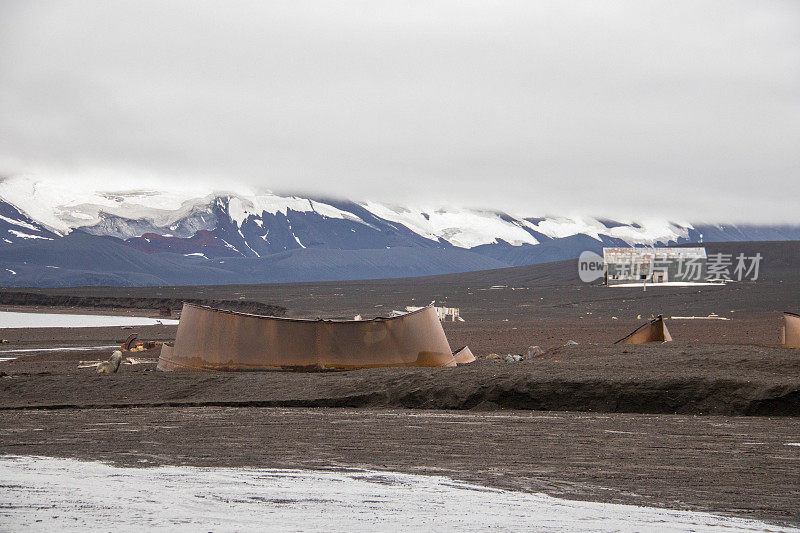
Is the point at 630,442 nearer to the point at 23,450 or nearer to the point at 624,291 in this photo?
the point at 23,450

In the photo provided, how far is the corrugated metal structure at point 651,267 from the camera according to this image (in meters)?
81.6

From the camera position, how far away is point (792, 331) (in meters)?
22.2

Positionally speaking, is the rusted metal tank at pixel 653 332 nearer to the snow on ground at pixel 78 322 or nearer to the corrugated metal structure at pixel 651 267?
the snow on ground at pixel 78 322

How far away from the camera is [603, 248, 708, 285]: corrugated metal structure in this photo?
8156 cm

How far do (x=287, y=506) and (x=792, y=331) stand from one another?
1917cm

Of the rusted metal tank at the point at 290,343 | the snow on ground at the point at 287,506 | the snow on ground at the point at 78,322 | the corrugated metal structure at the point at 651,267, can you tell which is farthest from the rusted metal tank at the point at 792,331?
the corrugated metal structure at the point at 651,267

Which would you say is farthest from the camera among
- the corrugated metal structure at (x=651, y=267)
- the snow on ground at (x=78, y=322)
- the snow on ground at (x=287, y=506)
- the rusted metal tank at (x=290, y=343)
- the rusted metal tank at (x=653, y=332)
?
the corrugated metal structure at (x=651, y=267)

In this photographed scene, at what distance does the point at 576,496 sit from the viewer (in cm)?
676

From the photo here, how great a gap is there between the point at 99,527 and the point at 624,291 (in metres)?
69.1

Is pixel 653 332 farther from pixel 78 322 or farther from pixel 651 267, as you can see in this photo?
pixel 651 267

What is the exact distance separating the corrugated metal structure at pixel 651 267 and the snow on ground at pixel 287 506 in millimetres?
75708

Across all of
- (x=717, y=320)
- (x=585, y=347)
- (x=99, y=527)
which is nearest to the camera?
(x=99, y=527)

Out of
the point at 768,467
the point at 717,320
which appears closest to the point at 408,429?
the point at 768,467

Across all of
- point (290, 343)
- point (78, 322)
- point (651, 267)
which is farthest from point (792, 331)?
point (651, 267)
